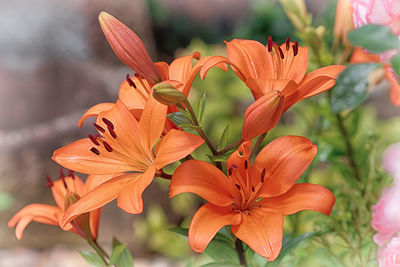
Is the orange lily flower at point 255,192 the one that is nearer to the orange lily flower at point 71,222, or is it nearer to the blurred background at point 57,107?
the orange lily flower at point 71,222

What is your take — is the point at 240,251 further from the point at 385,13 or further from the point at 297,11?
the point at 297,11

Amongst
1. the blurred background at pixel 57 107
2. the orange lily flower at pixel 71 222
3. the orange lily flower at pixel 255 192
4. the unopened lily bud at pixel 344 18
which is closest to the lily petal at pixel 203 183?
the orange lily flower at pixel 255 192

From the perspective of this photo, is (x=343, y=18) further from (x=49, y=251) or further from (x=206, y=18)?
(x=206, y=18)

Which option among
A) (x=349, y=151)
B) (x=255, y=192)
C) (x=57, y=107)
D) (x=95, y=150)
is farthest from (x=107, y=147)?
(x=57, y=107)

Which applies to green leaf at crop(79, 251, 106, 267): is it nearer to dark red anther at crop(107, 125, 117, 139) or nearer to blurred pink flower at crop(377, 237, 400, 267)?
dark red anther at crop(107, 125, 117, 139)

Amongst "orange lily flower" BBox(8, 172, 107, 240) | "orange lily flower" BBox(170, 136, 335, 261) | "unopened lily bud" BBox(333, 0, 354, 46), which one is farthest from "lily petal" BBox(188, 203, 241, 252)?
"unopened lily bud" BBox(333, 0, 354, 46)

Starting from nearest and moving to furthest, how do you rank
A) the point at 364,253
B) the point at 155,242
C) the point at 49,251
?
the point at 364,253, the point at 155,242, the point at 49,251

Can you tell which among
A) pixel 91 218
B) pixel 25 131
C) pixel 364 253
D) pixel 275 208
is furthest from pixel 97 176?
pixel 25 131
